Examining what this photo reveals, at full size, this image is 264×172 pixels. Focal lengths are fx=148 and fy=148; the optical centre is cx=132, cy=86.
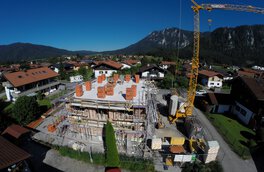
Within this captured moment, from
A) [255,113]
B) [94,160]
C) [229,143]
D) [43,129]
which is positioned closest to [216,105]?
[255,113]

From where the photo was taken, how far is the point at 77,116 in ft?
71.7

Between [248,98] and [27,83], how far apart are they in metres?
49.4

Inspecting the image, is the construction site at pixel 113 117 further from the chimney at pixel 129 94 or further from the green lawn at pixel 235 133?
the green lawn at pixel 235 133

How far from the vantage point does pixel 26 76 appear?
40906 mm

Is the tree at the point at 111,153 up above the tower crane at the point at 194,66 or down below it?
below

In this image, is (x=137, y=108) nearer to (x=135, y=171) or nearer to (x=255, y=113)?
(x=135, y=171)

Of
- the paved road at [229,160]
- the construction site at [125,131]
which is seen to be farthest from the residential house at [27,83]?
the paved road at [229,160]

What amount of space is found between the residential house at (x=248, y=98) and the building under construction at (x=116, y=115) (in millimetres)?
18093

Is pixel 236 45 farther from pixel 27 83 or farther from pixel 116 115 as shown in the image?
pixel 27 83

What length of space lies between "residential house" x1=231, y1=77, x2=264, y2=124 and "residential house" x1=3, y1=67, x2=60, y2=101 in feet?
158

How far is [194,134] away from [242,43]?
19332 centimetres

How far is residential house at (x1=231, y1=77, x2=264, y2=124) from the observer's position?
80.2 ft

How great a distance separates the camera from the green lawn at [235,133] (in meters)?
20.0

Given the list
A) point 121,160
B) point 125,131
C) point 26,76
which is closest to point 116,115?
point 125,131
